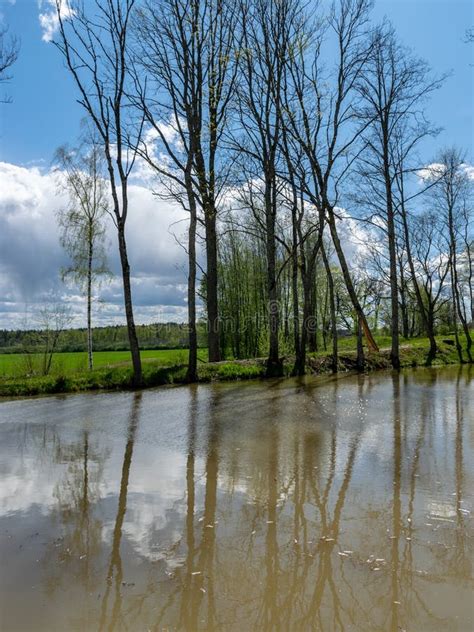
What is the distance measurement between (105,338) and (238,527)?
42849 millimetres

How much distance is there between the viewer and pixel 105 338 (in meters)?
45.2

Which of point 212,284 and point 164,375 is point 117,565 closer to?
point 164,375

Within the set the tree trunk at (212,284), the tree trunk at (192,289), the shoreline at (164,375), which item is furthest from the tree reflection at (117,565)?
the tree trunk at (212,284)

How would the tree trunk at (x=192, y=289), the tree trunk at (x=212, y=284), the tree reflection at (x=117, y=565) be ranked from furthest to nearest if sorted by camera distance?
the tree trunk at (x=212, y=284) → the tree trunk at (x=192, y=289) → the tree reflection at (x=117, y=565)

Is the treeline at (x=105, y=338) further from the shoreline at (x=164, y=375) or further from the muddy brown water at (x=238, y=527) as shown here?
the muddy brown water at (x=238, y=527)

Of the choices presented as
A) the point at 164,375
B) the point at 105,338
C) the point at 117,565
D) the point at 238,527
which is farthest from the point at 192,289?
the point at 105,338

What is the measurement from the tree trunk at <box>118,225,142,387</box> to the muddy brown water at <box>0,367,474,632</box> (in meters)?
5.21

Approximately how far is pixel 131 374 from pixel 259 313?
18827 mm

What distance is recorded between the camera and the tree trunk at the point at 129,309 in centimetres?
1381

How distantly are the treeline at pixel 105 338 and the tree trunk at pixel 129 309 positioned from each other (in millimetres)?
4733

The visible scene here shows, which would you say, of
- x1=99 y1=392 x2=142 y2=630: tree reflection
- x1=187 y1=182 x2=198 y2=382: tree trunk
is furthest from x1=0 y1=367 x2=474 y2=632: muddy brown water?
x1=187 y1=182 x2=198 y2=382: tree trunk

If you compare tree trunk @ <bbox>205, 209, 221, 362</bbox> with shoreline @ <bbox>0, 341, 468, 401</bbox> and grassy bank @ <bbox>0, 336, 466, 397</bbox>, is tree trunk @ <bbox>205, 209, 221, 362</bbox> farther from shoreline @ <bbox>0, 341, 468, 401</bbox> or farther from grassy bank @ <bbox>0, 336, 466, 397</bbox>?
shoreline @ <bbox>0, 341, 468, 401</bbox>

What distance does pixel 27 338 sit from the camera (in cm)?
1750

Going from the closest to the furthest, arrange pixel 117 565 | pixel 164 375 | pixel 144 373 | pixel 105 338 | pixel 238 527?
pixel 117 565
pixel 238 527
pixel 144 373
pixel 164 375
pixel 105 338
